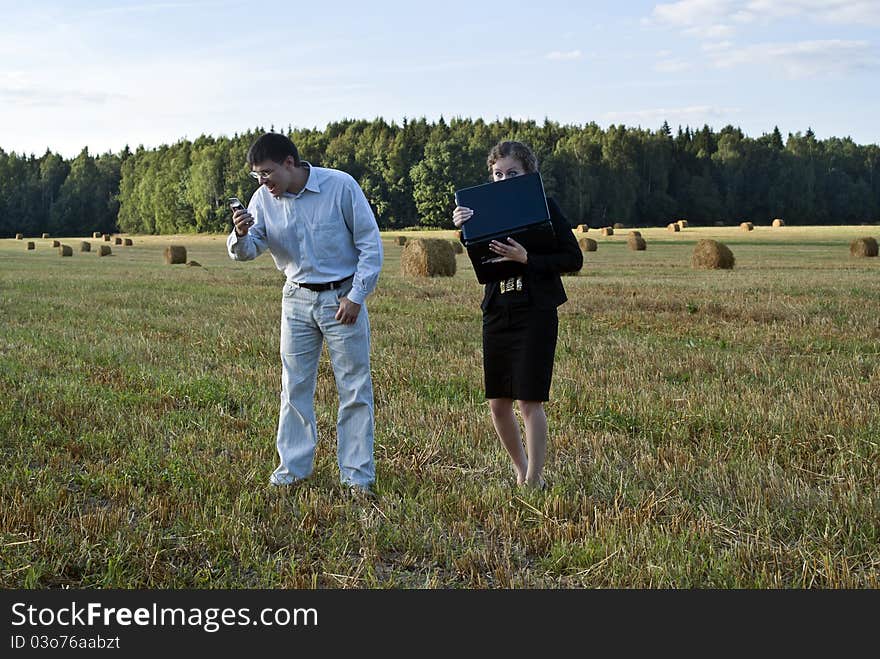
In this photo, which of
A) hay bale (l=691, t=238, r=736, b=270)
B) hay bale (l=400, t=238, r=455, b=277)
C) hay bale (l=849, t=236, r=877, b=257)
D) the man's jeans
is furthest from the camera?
hay bale (l=849, t=236, r=877, b=257)

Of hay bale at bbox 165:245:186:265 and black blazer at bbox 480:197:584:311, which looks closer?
black blazer at bbox 480:197:584:311

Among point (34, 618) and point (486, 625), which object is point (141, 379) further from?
point (486, 625)

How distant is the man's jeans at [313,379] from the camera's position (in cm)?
508

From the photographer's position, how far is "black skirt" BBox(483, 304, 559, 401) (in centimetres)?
478

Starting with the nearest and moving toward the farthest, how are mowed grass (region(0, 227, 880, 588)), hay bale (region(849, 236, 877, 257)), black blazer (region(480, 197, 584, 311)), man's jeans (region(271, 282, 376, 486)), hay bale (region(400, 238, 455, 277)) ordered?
mowed grass (region(0, 227, 880, 588))
black blazer (region(480, 197, 584, 311))
man's jeans (region(271, 282, 376, 486))
hay bale (region(400, 238, 455, 277))
hay bale (region(849, 236, 877, 257))

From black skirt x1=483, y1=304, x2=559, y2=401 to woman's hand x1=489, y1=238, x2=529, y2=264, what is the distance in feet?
0.92

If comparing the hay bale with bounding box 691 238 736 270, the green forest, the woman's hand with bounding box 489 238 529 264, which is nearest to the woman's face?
the woman's hand with bounding box 489 238 529 264

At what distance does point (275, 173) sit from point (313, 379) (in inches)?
49.6

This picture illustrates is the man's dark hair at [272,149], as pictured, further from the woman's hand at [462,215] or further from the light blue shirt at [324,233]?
the woman's hand at [462,215]

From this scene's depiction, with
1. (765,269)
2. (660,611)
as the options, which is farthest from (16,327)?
(765,269)

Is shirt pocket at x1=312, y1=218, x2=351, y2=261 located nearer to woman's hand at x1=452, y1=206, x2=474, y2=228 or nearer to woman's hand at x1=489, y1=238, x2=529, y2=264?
woman's hand at x1=452, y1=206, x2=474, y2=228

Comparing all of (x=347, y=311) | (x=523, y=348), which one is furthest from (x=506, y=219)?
(x=347, y=311)

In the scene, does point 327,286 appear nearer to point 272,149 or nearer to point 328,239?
point 328,239

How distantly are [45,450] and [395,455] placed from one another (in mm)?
2251
